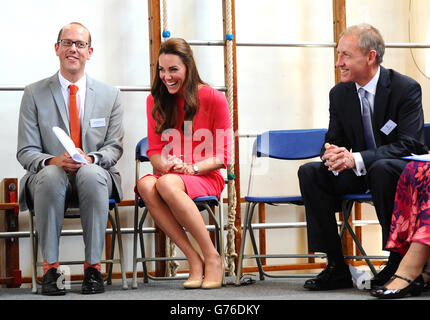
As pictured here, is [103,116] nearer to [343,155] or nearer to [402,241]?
[343,155]

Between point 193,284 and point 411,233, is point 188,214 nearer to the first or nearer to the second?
point 193,284

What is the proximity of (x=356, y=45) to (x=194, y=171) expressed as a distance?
961 mm

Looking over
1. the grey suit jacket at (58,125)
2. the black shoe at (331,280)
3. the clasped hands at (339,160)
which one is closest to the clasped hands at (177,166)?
the grey suit jacket at (58,125)

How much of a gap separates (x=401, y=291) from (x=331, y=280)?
0.45m

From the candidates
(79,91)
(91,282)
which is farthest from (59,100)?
(91,282)

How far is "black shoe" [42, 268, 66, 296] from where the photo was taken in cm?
302

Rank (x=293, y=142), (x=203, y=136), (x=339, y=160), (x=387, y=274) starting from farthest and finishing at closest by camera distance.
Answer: (x=293, y=142)
(x=203, y=136)
(x=339, y=160)
(x=387, y=274)

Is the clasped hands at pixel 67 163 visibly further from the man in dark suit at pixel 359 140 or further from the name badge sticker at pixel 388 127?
the name badge sticker at pixel 388 127

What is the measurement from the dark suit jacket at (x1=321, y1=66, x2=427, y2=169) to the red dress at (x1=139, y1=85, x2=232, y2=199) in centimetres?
54

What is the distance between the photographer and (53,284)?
3029 mm

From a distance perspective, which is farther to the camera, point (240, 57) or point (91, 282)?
point (240, 57)

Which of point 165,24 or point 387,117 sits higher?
point 165,24

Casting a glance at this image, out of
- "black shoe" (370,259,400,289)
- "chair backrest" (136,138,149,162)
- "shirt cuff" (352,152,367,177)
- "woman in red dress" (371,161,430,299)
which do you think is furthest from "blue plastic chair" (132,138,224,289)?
"woman in red dress" (371,161,430,299)

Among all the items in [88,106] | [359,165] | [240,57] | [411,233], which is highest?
[240,57]
